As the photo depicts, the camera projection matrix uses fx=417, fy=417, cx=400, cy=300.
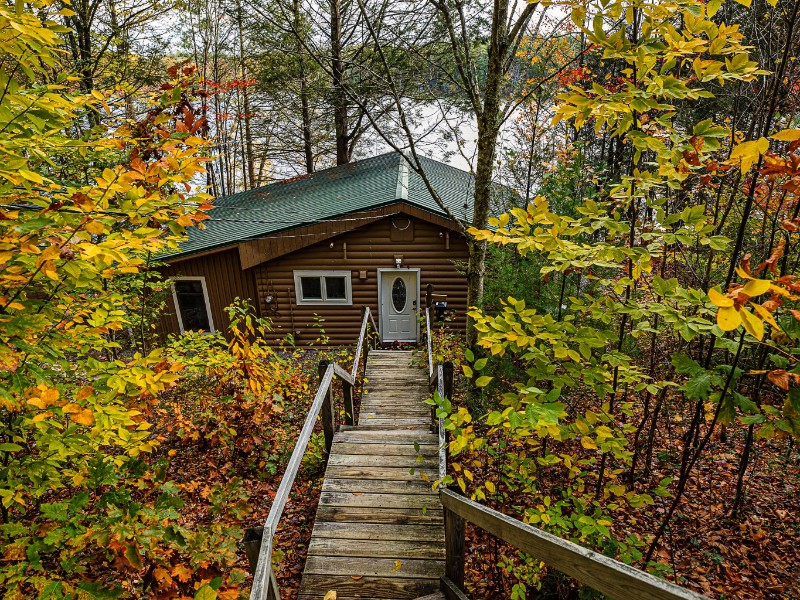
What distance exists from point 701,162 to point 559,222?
1.18 metres

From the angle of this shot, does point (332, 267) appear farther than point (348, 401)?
Yes

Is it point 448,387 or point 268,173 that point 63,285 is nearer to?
point 448,387

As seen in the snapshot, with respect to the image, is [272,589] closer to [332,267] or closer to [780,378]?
[780,378]

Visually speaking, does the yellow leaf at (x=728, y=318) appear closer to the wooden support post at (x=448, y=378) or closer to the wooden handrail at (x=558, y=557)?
the wooden handrail at (x=558, y=557)

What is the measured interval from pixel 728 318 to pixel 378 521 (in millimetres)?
→ 4078

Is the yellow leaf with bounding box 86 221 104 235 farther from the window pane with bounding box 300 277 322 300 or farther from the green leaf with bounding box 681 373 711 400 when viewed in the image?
the window pane with bounding box 300 277 322 300

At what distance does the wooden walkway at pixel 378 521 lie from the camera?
3.80 metres

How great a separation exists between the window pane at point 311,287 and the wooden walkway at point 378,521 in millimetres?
7347

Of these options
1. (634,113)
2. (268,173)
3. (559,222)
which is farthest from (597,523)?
(268,173)

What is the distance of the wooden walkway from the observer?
150 inches

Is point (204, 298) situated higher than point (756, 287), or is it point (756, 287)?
point (756, 287)

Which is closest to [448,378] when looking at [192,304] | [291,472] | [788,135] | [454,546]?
[454,546]

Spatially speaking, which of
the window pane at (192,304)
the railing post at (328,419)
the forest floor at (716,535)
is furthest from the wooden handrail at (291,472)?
the window pane at (192,304)

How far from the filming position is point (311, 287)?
13.3 metres
